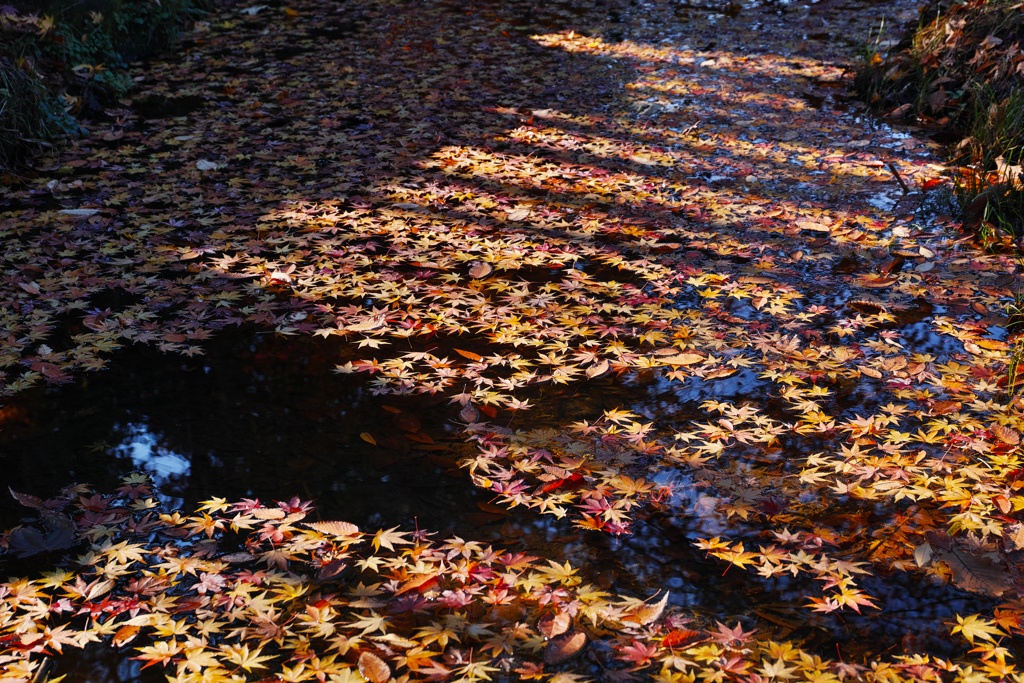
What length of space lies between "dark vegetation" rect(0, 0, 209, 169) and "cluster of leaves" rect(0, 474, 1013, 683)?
4.11m

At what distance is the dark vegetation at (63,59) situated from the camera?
16.7 feet

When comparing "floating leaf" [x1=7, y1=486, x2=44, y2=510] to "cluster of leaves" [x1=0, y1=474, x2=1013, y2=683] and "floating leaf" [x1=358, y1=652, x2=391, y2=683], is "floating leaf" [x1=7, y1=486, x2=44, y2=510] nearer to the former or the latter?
"cluster of leaves" [x1=0, y1=474, x2=1013, y2=683]

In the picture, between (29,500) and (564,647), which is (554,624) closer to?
(564,647)

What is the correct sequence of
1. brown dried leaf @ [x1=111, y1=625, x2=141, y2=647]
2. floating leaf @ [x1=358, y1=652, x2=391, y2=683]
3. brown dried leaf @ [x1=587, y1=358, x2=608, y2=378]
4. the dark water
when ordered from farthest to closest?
brown dried leaf @ [x1=587, y1=358, x2=608, y2=378]
the dark water
brown dried leaf @ [x1=111, y1=625, x2=141, y2=647]
floating leaf @ [x1=358, y1=652, x2=391, y2=683]

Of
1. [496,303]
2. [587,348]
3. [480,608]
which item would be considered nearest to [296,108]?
[496,303]

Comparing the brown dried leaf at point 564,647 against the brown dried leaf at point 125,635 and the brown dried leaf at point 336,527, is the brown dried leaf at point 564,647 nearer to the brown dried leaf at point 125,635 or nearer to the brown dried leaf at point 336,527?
the brown dried leaf at point 336,527

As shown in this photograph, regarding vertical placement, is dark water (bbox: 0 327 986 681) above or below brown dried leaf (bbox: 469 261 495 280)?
below

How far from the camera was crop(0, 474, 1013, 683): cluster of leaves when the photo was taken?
74.8 inches

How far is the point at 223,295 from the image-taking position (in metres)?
3.71

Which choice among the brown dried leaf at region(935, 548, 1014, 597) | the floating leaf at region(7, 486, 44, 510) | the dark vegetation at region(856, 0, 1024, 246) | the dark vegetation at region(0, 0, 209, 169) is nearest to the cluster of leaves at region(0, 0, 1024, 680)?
the brown dried leaf at region(935, 548, 1014, 597)

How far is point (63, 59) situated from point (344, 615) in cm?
621

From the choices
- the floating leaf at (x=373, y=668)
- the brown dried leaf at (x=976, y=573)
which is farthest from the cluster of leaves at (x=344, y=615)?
the brown dried leaf at (x=976, y=573)

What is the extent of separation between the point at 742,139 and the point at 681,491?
429 cm

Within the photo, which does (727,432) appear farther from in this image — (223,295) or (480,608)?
(223,295)
